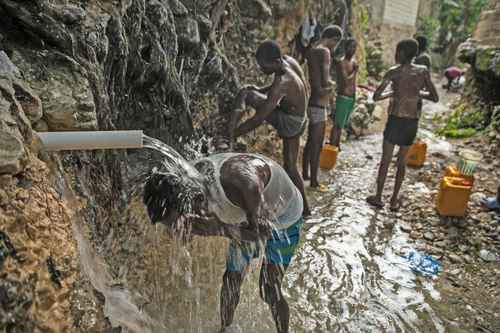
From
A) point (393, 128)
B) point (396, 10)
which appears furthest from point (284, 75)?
point (396, 10)

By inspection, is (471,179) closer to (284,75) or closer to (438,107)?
(284,75)

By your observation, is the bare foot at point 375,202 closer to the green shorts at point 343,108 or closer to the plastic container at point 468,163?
the plastic container at point 468,163

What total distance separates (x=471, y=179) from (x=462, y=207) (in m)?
0.35

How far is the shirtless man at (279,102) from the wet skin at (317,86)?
0.71m

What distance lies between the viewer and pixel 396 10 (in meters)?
13.5

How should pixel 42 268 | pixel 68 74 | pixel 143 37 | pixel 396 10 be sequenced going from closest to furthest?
pixel 42 268 → pixel 68 74 → pixel 143 37 → pixel 396 10

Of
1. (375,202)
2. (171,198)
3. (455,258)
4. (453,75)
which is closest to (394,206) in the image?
(375,202)

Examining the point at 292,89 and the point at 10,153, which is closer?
the point at 10,153

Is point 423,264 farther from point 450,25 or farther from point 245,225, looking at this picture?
point 450,25

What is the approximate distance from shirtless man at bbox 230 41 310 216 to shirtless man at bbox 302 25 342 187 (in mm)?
711

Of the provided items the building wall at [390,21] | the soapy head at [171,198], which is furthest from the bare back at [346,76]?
the building wall at [390,21]

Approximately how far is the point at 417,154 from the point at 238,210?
466 cm

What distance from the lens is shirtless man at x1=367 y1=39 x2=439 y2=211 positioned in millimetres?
4113

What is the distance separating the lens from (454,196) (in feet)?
13.4
